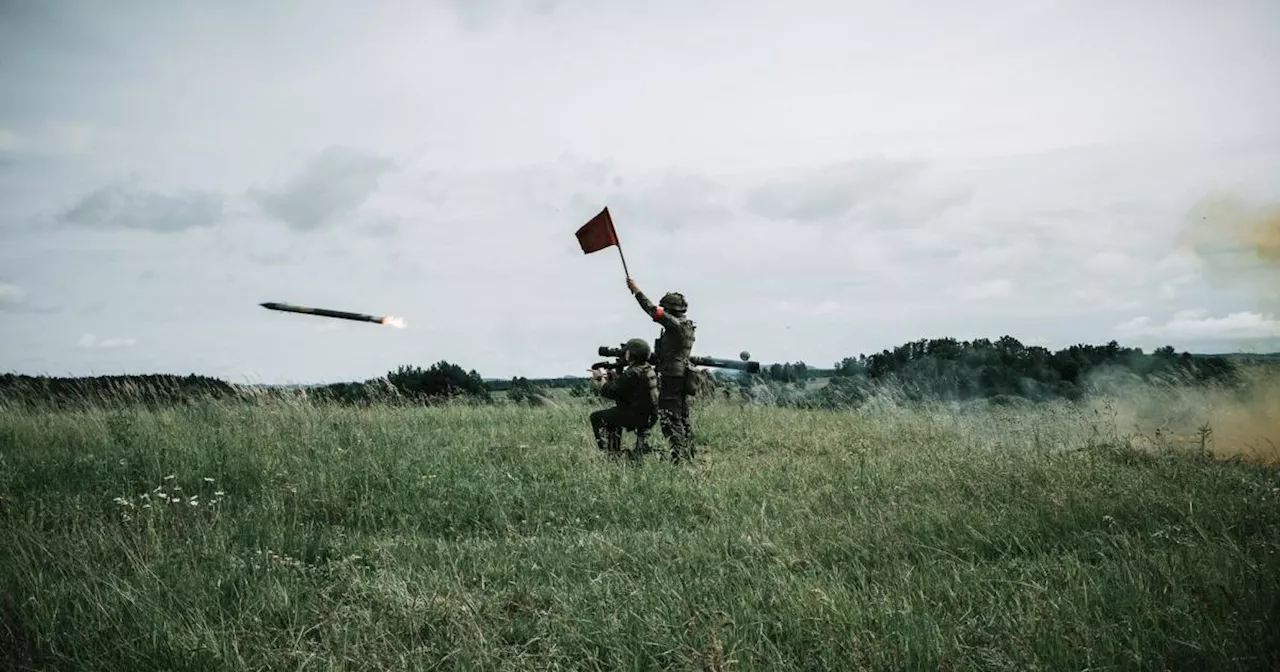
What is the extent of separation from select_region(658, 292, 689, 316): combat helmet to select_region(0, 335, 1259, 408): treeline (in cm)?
457

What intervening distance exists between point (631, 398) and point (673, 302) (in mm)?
1416

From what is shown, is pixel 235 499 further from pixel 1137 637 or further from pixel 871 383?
pixel 871 383

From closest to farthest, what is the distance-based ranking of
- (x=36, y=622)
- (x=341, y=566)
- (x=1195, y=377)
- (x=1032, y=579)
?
(x=36, y=622)
(x=1032, y=579)
(x=341, y=566)
(x=1195, y=377)

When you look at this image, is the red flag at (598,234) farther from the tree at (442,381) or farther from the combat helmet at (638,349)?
the tree at (442,381)

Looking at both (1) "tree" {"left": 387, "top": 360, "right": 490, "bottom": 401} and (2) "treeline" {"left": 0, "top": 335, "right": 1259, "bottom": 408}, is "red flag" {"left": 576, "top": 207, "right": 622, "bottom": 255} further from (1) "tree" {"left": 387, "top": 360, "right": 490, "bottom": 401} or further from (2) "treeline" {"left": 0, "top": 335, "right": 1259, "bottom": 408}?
(1) "tree" {"left": 387, "top": 360, "right": 490, "bottom": 401}

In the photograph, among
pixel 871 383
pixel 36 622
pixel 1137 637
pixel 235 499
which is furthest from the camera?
pixel 871 383

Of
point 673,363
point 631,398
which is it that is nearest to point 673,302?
point 673,363

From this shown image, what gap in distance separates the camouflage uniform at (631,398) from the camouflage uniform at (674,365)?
36 centimetres

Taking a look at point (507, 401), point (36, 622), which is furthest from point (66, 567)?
point (507, 401)

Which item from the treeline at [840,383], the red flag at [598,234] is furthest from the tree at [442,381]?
the red flag at [598,234]

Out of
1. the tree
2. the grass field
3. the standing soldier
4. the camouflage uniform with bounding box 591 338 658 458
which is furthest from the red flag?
the tree

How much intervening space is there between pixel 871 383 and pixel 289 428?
1488 cm

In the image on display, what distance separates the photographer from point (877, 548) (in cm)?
536

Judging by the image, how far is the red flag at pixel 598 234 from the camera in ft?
34.3
